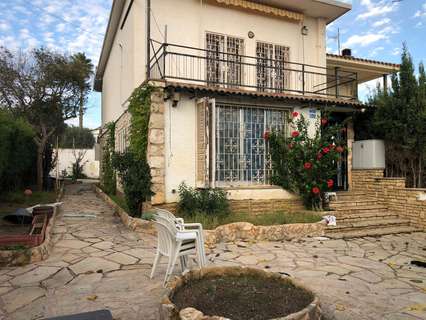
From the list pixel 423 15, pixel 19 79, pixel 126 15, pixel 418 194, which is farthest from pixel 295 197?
pixel 19 79

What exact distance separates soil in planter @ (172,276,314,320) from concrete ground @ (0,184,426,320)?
0.57 meters

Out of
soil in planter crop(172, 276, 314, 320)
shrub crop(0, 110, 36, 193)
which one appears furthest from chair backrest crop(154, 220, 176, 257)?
shrub crop(0, 110, 36, 193)

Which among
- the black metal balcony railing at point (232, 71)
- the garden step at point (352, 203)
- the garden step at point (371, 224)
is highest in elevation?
the black metal balcony railing at point (232, 71)

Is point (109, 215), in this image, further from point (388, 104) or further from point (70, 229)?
point (388, 104)

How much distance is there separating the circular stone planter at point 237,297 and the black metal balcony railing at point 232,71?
21.3 feet

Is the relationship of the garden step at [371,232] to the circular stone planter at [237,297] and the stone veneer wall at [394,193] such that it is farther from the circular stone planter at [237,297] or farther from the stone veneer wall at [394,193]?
the circular stone planter at [237,297]

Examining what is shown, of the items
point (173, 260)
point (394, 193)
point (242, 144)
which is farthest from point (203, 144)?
point (394, 193)

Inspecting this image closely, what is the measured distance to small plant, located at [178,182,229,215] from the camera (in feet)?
28.9

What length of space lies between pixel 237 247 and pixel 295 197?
3774mm

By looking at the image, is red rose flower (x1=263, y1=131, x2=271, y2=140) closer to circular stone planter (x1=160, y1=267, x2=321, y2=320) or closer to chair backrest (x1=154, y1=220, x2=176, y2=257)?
chair backrest (x1=154, y1=220, x2=176, y2=257)

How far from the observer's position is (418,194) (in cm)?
1002

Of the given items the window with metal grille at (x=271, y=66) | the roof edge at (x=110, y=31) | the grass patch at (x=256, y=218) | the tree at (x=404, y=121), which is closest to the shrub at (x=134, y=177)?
the grass patch at (x=256, y=218)

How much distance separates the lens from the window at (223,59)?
1124cm

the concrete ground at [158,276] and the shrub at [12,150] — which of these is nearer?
the concrete ground at [158,276]
